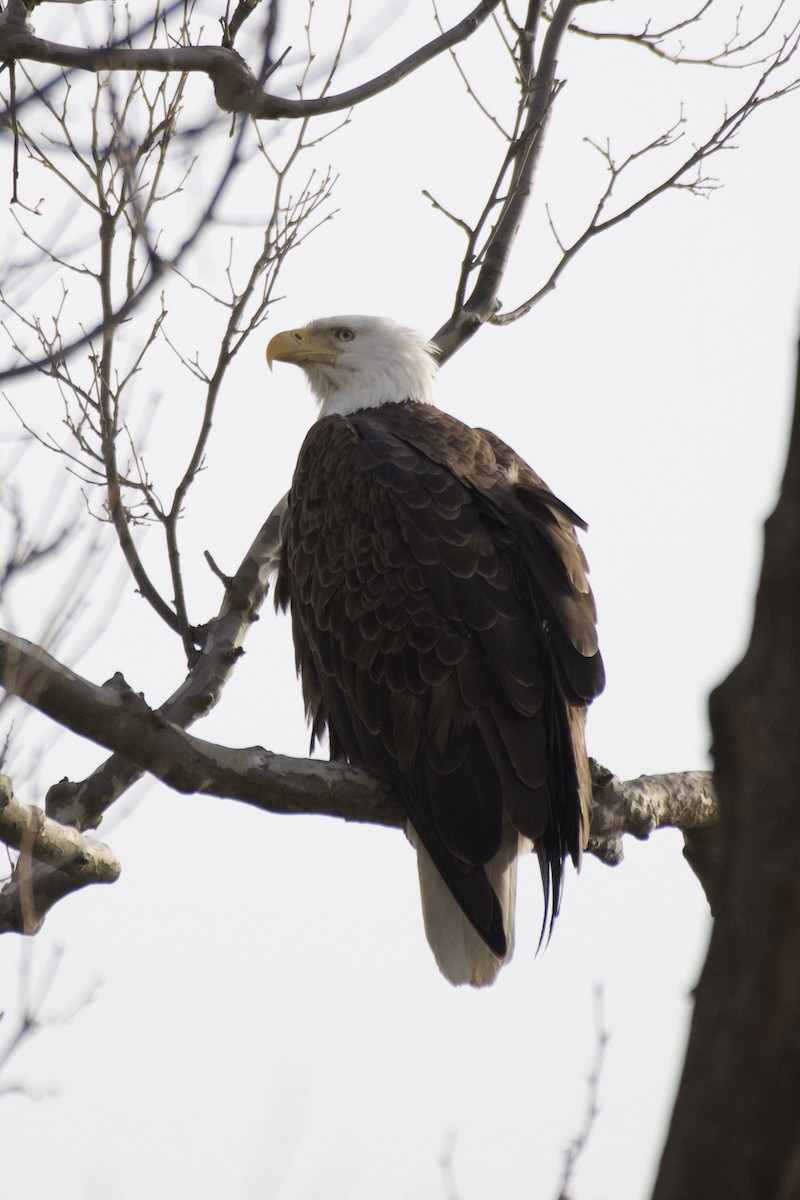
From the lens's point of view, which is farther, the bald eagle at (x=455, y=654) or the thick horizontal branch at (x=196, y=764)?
the bald eagle at (x=455, y=654)

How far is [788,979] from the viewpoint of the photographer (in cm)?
141

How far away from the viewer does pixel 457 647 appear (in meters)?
4.48

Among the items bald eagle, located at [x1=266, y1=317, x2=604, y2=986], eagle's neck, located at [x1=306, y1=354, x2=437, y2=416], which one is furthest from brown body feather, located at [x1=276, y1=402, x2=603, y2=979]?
eagle's neck, located at [x1=306, y1=354, x2=437, y2=416]

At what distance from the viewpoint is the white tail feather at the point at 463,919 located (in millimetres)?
4527

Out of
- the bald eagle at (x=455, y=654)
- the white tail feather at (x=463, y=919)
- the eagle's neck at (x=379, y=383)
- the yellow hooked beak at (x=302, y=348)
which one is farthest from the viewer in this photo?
the yellow hooked beak at (x=302, y=348)

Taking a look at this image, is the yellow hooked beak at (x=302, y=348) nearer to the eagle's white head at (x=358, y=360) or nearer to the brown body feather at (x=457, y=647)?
the eagle's white head at (x=358, y=360)

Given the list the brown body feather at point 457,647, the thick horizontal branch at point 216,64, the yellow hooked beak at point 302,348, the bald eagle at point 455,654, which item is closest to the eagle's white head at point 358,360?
the yellow hooked beak at point 302,348

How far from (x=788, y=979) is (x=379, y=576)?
11.0 feet

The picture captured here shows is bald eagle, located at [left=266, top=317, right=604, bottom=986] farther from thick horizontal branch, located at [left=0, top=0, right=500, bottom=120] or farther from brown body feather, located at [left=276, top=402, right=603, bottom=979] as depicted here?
thick horizontal branch, located at [left=0, top=0, right=500, bottom=120]

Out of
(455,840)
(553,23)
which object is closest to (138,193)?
(455,840)

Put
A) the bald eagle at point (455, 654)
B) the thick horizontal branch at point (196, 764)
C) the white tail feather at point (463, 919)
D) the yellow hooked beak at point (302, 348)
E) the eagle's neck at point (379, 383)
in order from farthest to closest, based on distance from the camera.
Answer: the yellow hooked beak at point (302, 348) → the eagle's neck at point (379, 383) → the white tail feather at point (463, 919) → the bald eagle at point (455, 654) → the thick horizontal branch at point (196, 764)

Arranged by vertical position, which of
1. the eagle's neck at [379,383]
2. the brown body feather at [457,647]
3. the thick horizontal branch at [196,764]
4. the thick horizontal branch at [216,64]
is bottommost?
the thick horizontal branch at [196,764]

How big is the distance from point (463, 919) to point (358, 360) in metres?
2.65

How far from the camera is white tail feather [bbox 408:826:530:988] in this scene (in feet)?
14.9
